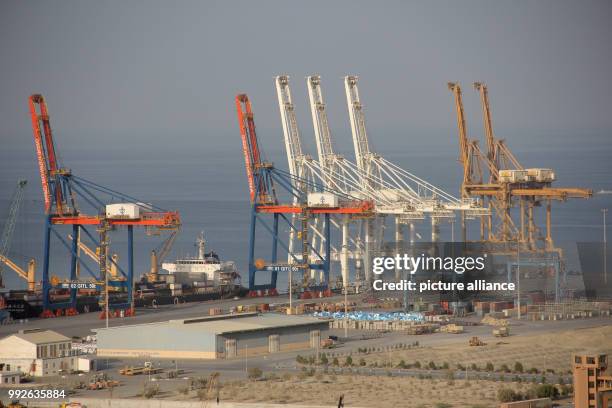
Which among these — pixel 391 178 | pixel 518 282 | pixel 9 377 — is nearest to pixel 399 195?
pixel 391 178

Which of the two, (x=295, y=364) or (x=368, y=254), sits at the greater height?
(x=368, y=254)

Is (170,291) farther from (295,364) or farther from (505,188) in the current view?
(295,364)

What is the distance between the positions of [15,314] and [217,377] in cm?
3315

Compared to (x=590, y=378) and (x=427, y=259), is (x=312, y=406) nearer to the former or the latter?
(x=590, y=378)

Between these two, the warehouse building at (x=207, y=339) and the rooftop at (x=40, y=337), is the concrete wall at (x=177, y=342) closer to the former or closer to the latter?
the warehouse building at (x=207, y=339)

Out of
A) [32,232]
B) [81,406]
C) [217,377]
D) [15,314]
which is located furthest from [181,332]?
[32,232]

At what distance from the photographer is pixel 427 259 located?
315 ft

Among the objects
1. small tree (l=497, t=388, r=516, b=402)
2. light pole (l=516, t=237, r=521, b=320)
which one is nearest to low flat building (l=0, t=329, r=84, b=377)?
small tree (l=497, t=388, r=516, b=402)

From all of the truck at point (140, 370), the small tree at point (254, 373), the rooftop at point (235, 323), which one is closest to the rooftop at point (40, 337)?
the rooftop at point (235, 323)

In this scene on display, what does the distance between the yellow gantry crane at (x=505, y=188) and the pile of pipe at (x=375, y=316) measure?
22.0 m

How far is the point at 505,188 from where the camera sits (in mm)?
108875

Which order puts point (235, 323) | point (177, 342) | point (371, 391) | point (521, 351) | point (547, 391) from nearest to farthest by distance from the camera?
point (547, 391)
point (371, 391)
point (521, 351)
point (177, 342)
point (235, 323)

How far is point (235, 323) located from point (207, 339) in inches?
173

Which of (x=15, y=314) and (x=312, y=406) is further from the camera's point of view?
(x=15, y=314)
